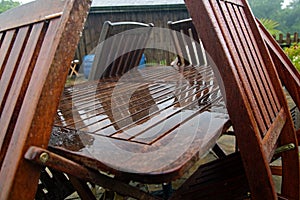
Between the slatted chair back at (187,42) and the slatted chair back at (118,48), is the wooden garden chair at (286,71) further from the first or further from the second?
the slatted chair back at (187,42)

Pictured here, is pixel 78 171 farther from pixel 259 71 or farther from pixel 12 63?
pixel 259 71

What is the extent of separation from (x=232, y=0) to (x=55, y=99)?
0.74 meters

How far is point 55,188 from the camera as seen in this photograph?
5.55 ft

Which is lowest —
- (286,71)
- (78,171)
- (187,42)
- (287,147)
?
(78,171)

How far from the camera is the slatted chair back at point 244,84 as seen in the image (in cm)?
71

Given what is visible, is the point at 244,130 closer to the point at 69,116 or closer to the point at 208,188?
the point at 208,188

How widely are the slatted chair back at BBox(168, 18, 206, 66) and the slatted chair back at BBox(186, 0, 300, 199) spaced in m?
1.92

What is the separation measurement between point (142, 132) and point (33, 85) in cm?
39

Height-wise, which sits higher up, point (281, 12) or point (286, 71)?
point (281, 12)

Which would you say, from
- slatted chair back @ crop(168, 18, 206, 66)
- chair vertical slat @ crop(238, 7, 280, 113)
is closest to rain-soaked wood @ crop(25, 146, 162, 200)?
chair vertical slat @ crop(238, 7, 280, 113)

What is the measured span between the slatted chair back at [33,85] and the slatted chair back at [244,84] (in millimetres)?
329

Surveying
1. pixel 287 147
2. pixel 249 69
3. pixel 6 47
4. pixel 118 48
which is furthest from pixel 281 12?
pixel 6 47

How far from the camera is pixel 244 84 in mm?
746

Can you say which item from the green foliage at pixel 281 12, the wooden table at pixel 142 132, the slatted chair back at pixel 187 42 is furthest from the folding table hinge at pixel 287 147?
the green foliage at pixel 281 12
